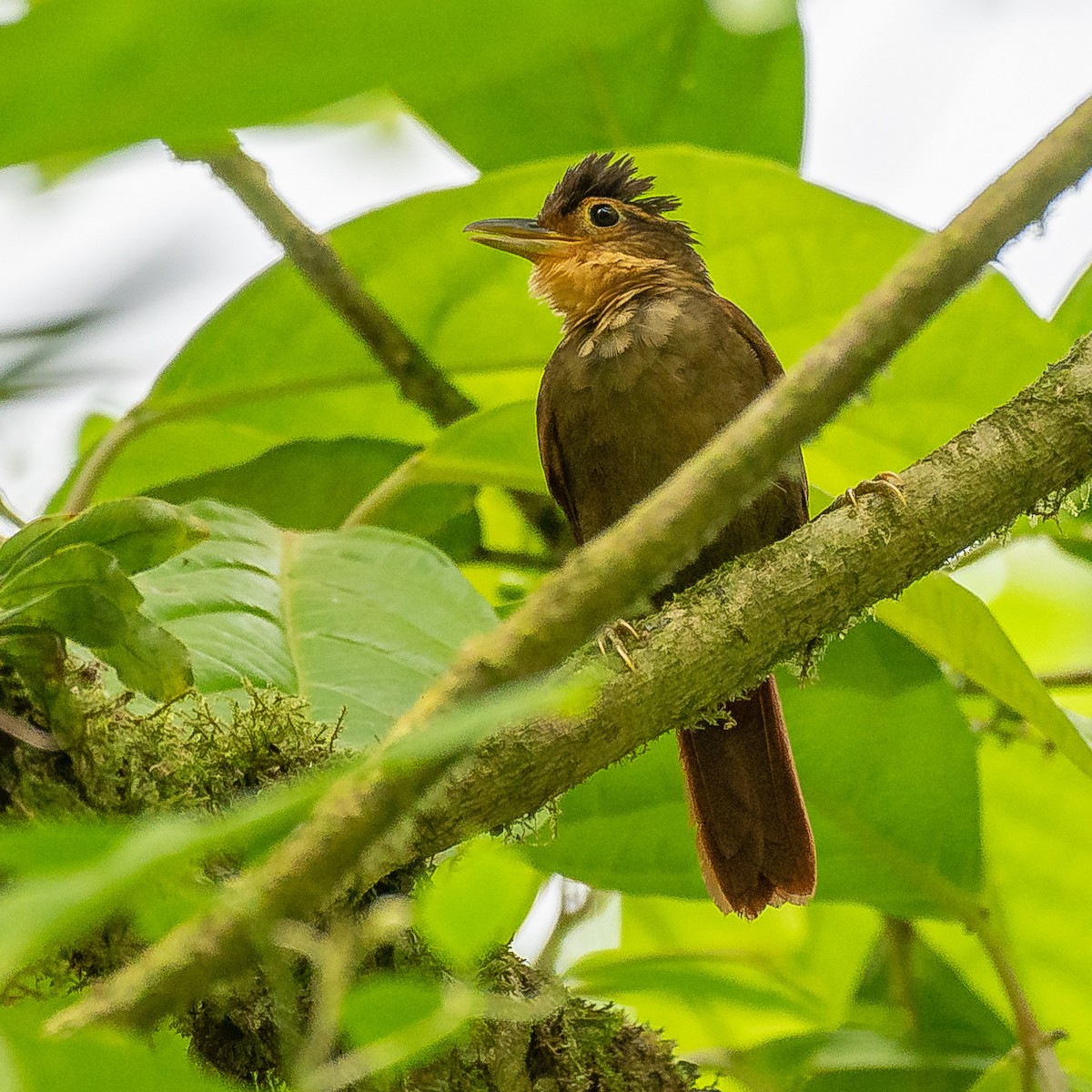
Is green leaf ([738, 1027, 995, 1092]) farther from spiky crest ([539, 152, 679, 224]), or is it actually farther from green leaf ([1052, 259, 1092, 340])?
spiky crest ([539, 152, 679, 224])

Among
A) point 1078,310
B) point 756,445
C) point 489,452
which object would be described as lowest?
point 756,445

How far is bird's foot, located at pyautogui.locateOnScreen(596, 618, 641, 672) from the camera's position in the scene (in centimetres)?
157

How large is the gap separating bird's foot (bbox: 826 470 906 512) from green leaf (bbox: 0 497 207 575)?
0.79 metres

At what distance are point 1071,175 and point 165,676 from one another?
0.94 metres

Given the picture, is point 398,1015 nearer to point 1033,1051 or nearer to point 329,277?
point 1033,1051

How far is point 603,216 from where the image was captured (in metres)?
3.26

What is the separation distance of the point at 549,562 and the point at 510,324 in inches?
18.8

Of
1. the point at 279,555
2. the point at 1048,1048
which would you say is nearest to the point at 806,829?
the point at 1048,1048

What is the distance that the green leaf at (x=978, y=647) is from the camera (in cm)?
206

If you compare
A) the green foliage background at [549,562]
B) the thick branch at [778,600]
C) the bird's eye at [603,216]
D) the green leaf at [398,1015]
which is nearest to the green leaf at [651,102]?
the green foliage background at [549,562]

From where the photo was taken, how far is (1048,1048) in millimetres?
2090

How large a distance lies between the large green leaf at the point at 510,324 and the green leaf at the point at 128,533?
43.8 inches

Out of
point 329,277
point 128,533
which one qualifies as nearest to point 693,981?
point 128,533

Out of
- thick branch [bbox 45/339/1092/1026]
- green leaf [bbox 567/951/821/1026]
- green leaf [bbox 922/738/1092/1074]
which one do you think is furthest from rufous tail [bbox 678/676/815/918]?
thick branch [bbox 45/339/1092/1026]
